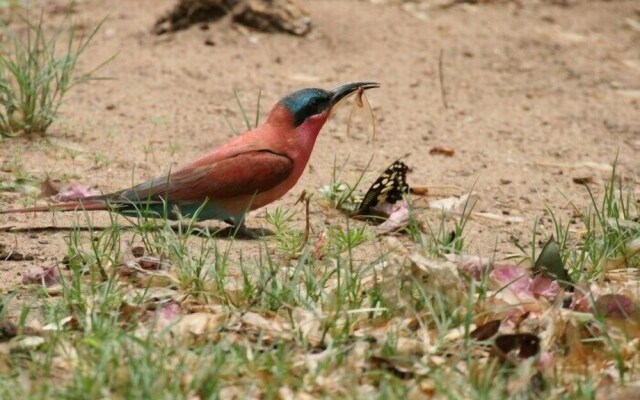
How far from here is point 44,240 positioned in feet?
15.9

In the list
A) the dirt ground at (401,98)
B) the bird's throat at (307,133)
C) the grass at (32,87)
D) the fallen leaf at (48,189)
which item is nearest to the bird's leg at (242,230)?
the dirt ground at (401,98)

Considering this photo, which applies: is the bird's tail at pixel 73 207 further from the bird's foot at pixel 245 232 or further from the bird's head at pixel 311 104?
the bird's head at pixel 311 104

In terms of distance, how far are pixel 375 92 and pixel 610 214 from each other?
3028 mm

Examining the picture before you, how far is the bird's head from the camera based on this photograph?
5234mm

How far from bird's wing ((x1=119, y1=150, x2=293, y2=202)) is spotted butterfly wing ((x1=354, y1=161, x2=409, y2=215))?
390mm

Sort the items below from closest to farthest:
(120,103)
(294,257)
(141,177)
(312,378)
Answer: (312,378) → (294,257) → (141,177) → (120,103)

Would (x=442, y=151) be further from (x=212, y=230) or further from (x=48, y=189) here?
(x=48, y=189)

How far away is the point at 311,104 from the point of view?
208 inches

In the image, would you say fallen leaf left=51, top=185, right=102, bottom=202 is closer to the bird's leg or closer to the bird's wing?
the bird's wing

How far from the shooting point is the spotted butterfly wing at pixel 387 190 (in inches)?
208

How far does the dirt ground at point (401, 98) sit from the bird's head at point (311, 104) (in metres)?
0.51

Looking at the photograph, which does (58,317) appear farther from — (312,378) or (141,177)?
(141,177)

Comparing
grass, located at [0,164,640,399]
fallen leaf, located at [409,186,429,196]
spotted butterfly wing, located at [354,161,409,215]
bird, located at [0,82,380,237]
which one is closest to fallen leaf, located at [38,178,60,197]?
bird, located at [0,82,380,237]

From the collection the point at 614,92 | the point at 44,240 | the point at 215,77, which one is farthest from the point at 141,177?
the point at 614,92
